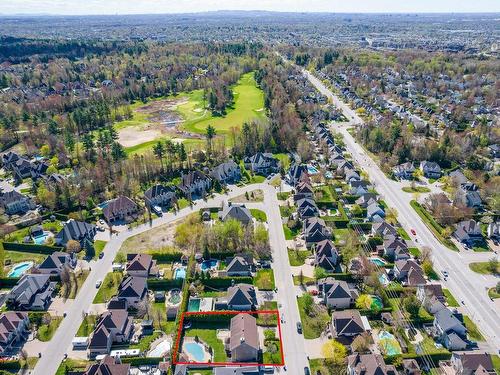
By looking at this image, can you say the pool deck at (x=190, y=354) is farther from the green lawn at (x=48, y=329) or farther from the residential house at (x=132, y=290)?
the green lawn at (x=48, y=329)

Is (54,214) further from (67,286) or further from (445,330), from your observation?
(445,330)

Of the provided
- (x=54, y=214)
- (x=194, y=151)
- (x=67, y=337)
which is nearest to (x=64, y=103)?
(x=194, y=151)

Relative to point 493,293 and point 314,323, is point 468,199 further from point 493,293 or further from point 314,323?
point 314,323

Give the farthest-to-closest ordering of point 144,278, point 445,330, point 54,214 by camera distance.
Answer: point 54,214, point 144,278, point 445,330

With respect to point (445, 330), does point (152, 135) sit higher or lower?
lower

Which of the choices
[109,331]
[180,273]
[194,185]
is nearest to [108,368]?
[109,331]

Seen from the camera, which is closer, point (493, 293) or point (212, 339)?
point (212, 339)

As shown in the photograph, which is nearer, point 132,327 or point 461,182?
point 132,327
